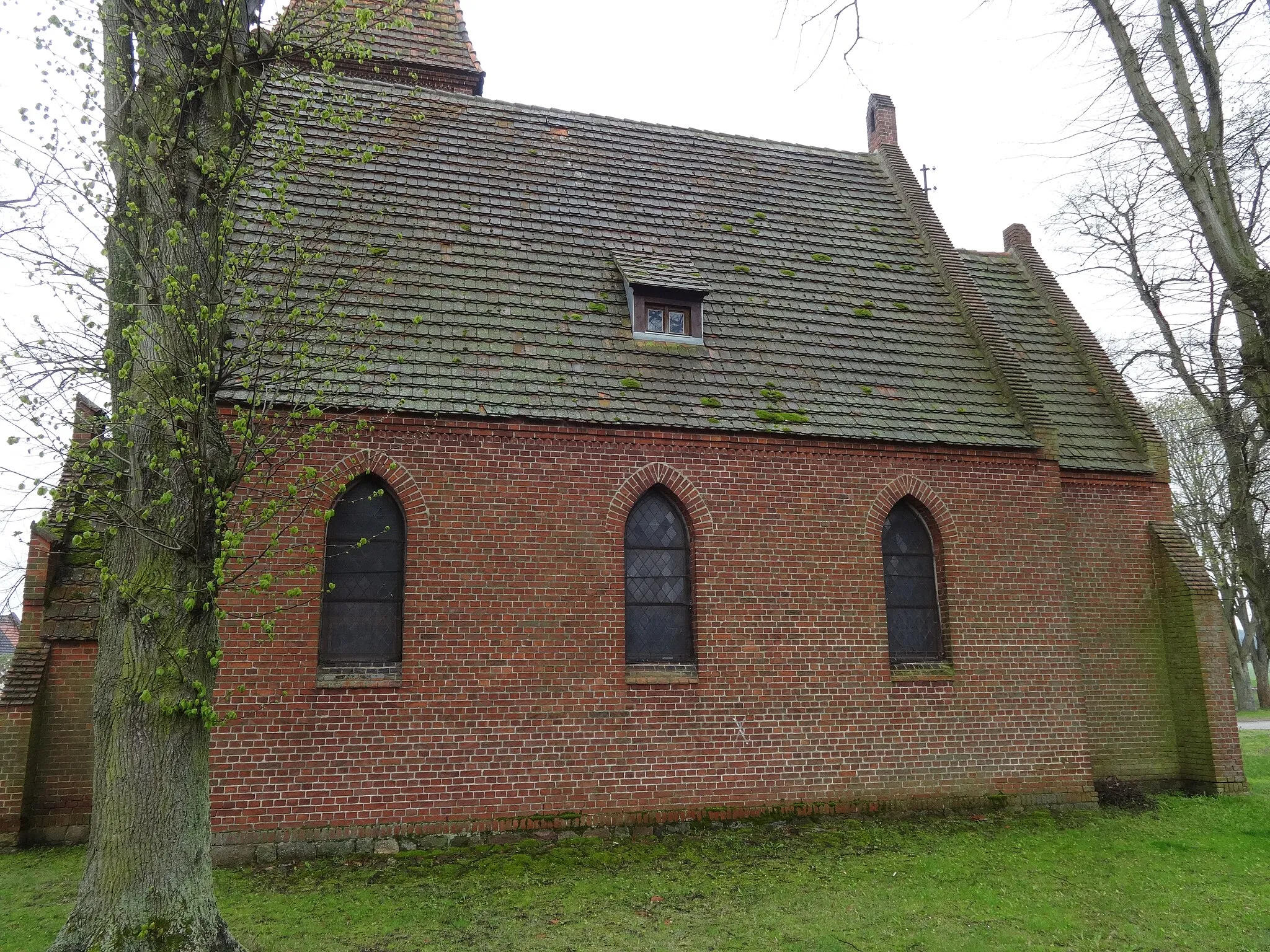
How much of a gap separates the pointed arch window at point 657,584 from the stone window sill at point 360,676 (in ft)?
→ 8.26

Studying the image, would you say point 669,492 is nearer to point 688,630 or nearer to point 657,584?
point 657,584

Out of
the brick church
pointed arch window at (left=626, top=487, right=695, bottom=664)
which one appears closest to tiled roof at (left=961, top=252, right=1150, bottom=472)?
the brick church

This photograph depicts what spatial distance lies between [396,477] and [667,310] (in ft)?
13.5

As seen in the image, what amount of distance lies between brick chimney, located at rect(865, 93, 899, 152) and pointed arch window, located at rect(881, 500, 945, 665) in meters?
7.84

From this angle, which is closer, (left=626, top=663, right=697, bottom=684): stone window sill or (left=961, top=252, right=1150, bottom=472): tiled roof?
(left=626, top=663, right=697, bottom=684): stone window sill

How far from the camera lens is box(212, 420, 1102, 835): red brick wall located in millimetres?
8258

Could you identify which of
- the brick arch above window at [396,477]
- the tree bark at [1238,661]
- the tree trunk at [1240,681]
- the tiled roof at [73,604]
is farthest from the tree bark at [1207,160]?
the tree trunk at [1240,681]

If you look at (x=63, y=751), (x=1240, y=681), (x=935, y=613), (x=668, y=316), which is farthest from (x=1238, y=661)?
(x=63, y=751)

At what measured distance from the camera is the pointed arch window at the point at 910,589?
33.8ft

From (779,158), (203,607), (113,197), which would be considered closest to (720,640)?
(203,607)

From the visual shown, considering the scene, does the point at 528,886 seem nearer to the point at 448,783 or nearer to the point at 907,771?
the point at 448,783

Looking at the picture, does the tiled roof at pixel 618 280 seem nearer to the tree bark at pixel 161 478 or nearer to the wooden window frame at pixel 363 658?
the wooden window frame at pixel 363 658

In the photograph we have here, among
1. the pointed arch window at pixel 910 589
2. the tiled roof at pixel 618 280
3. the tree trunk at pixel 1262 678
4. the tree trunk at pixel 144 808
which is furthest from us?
the tree trunk at pixel 1262 678

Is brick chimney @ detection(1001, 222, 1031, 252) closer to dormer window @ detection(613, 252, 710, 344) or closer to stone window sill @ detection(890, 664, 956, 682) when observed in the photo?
dormer window @ detection(613, 252, 710, 344)
